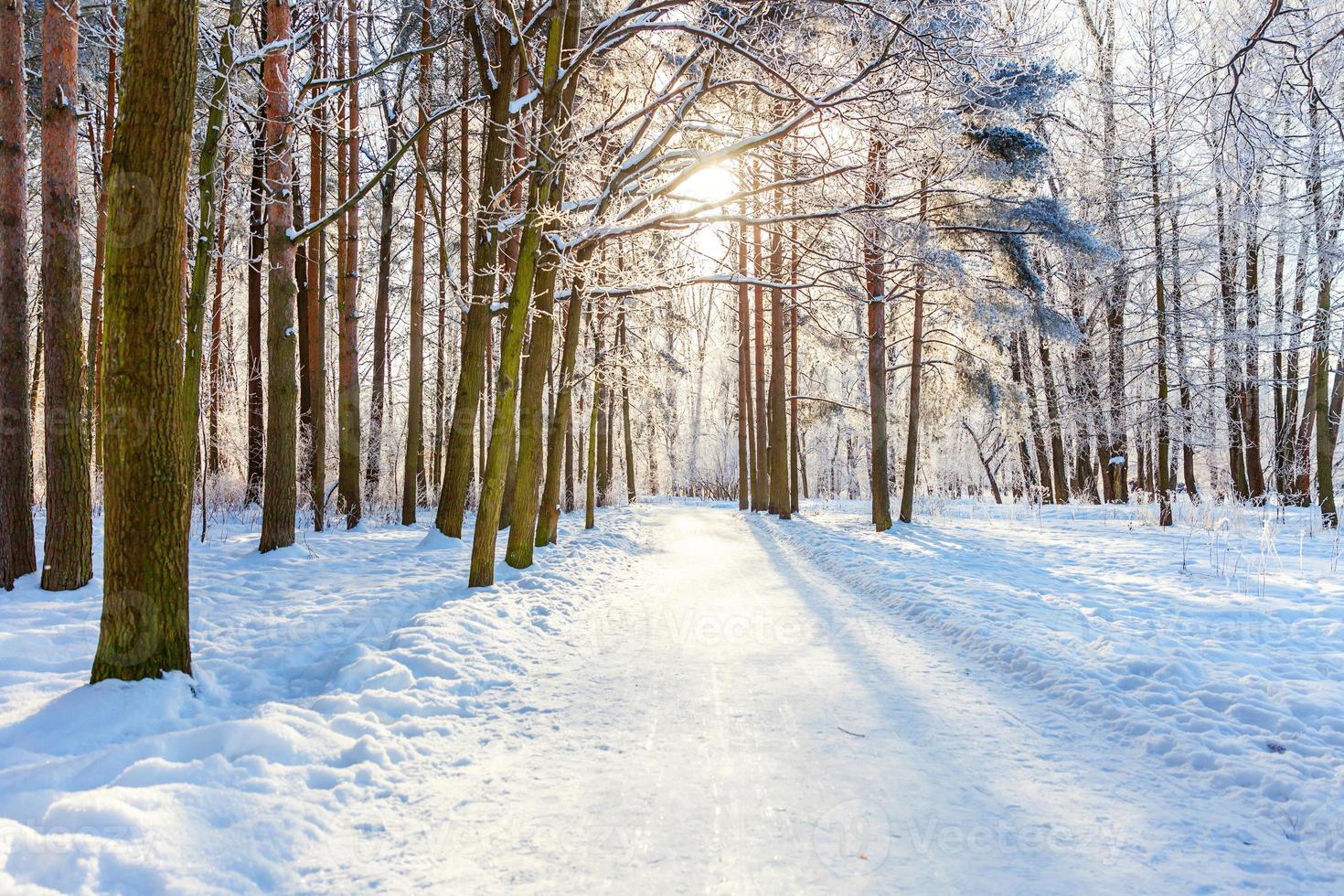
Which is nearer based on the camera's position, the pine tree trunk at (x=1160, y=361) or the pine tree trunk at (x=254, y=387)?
the pine tree trunk at (x=254, y=387)

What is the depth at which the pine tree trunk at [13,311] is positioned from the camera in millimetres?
5996

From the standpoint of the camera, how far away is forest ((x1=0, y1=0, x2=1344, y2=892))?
2.79 meters

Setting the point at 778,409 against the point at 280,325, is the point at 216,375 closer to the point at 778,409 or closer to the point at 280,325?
the point at 280,325

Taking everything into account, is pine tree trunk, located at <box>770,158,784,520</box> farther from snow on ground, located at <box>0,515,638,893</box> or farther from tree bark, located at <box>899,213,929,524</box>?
snow on ground, located at <box>0,515,638,893</box>

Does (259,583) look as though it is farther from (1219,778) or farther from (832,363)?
(832,363)

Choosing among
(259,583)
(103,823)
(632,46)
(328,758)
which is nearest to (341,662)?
(328,758)

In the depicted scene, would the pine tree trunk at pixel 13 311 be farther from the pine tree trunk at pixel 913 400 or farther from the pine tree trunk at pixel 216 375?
the pine tree trunk at pixel 913 400

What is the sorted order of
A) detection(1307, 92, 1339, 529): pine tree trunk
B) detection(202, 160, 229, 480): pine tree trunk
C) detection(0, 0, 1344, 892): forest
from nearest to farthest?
detection(0, 0, 1344, 892): forest → detection(1307, 92, 1339, 529): pine tree trunk → detection(202, 160, 229, 480): pine tree trunk

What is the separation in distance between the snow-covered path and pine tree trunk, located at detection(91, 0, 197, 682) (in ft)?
6.19

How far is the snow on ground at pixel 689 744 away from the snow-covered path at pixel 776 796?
0.02m

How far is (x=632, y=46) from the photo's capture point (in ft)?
31.7

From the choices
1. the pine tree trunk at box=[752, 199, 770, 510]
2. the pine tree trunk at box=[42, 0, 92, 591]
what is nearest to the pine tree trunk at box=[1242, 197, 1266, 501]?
the pine tree trunk at box=[752, 199, 770, 510]
